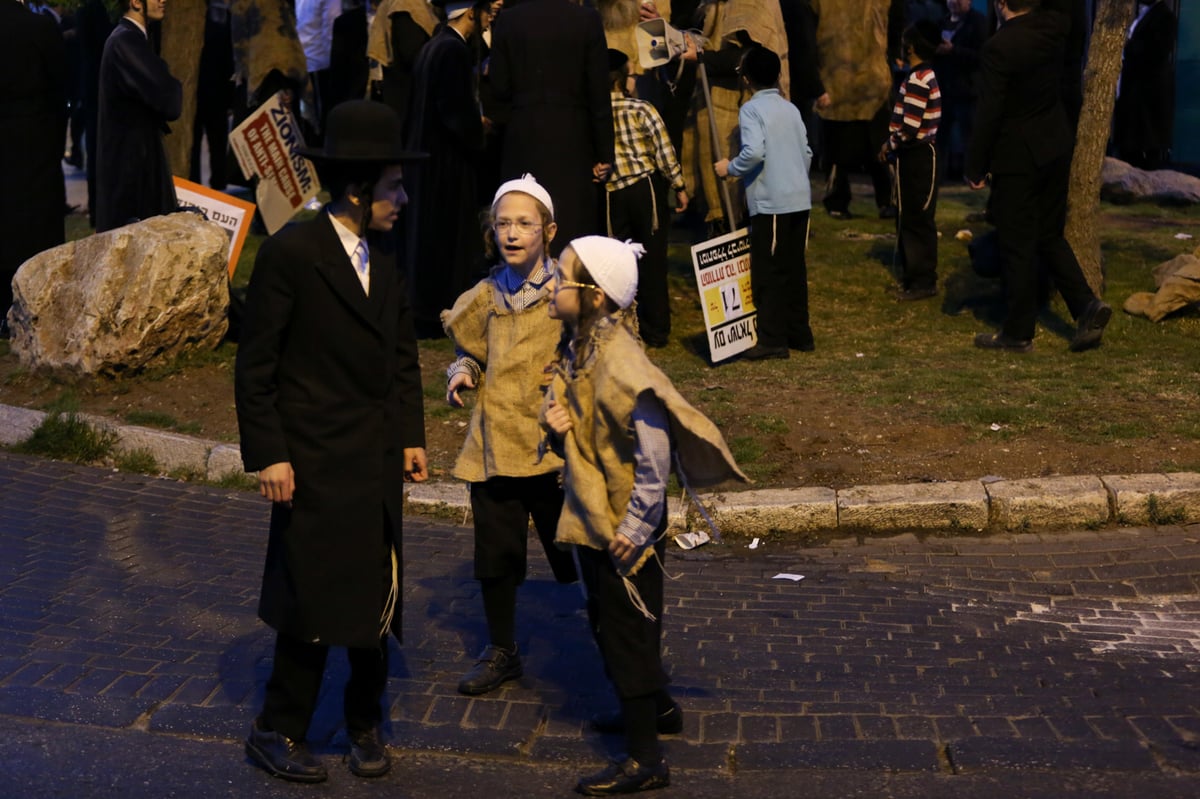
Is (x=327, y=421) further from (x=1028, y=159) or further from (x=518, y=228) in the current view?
(x=1028, y=159)

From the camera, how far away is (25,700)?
18.1 feet

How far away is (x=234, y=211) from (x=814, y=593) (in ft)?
22.3

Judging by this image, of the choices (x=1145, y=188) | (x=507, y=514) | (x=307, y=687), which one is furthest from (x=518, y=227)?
(x=1145, y=188)

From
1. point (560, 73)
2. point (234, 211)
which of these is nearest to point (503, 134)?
point (560, 73)

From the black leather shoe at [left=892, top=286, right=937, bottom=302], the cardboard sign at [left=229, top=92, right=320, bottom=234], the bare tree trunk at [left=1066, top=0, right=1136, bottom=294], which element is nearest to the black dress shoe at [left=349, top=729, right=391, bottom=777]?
the bare tree trunk at [left=1066, top=0, right=1136, bottom=294]

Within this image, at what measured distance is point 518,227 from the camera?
5.47 m

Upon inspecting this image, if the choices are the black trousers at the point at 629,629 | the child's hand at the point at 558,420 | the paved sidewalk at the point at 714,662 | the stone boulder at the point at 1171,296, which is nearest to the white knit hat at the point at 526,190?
the child's hand at the point at 558,420

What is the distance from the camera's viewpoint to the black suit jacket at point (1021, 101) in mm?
9891

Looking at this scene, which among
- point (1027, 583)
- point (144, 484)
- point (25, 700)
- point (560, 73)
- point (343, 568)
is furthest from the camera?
point (560, 73)

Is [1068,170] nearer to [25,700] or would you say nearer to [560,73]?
[560,73]

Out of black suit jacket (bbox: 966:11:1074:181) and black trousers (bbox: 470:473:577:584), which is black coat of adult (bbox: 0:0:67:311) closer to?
black suit jacket (bbox: 966:11:1074:181)

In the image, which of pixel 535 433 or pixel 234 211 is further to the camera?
pixel 234 211

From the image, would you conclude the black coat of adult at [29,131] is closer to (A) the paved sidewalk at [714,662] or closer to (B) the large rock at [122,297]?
(B) the large rock at [122,297]

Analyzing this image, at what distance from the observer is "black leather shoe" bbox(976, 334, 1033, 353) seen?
10547 mm
